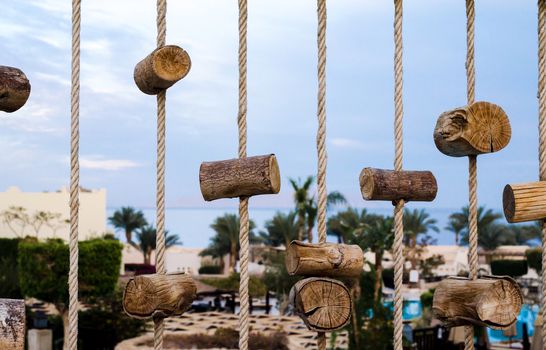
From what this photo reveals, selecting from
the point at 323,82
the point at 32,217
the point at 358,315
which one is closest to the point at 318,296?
the point at 323,82

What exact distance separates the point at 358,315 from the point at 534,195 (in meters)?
7.03

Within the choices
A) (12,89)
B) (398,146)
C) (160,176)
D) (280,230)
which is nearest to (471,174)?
(398,146)

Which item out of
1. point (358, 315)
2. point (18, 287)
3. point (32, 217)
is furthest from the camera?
point (32, 217)

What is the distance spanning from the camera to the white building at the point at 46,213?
25.7 metres

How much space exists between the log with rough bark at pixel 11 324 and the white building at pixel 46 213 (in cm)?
2402

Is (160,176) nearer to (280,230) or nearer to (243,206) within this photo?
(243,206)

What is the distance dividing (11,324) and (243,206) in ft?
2.28

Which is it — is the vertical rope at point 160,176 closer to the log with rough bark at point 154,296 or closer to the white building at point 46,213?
the log with rough bark at point 154,296

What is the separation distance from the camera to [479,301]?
202cm

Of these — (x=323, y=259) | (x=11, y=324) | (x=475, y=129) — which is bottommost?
(x=11, y=324)

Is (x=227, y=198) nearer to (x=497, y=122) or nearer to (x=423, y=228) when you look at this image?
(x=497, y=122)

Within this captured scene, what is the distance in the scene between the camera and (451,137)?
211cm

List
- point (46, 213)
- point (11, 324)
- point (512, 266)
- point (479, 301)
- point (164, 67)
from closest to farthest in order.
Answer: point (11, 324) → point (164, 67) → point (479, 301) → point (512, 266) → point (46, 213)

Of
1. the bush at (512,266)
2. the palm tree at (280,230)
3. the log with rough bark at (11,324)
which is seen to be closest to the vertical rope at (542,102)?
the log with rough bark at (11,324)
